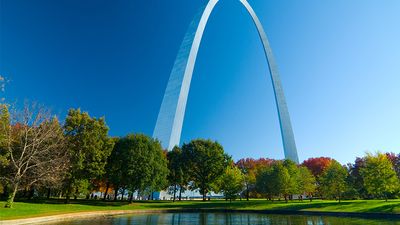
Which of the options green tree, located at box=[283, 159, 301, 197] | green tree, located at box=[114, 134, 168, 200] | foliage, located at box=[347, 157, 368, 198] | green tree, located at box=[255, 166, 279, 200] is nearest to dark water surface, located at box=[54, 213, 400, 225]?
green tree, located at box=[114, 134, 168, 200]

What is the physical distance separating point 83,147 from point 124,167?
21.8ft

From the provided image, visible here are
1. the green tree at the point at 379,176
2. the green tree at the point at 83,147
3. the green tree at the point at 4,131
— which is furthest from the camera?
the green tree at the point at 83,147

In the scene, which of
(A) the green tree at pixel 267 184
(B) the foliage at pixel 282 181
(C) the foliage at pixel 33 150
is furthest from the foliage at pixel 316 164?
(C) the foliage at pixel 33 150

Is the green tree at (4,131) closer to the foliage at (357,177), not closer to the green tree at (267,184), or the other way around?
→ the green tree at (267,184)

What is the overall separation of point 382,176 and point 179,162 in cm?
2936

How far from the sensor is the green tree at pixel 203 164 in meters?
55.3

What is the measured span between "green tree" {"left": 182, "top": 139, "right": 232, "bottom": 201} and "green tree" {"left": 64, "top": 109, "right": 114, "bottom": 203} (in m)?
16.8

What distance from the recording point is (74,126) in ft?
135

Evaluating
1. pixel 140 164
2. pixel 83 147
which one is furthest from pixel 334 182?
pixel 83 147

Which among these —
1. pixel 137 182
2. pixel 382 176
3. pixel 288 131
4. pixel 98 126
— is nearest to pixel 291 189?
pixel 382 176

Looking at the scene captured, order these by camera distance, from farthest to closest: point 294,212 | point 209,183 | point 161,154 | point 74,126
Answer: point 209,183 → point 161,154 → point 74,126 → point 294,212

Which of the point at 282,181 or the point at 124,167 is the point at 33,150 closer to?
the point at 124,167

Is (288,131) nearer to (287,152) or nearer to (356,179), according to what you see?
(287,152)

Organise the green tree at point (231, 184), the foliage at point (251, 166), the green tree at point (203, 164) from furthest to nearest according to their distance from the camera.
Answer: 1. the foliage at point (251, 166)
2. the green tree at point (203, 164)
3. the green tree at point (231, 184)
